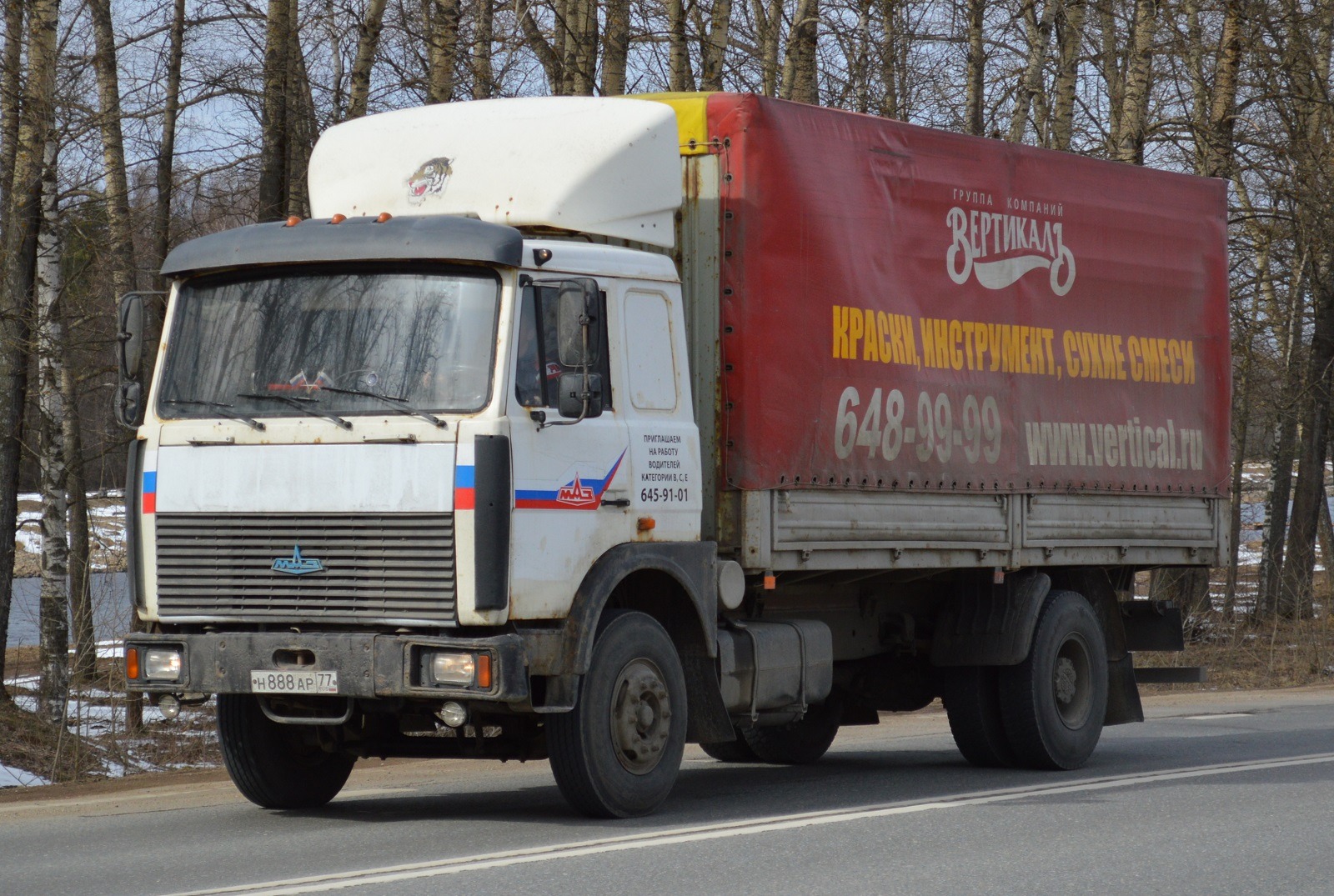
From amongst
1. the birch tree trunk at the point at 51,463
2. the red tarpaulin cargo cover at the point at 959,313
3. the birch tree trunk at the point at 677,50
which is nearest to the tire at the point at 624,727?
the red tarpaulin cargo cover at the point at 959,313

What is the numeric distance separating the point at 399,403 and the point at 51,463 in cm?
994

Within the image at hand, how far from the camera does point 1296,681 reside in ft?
66.9

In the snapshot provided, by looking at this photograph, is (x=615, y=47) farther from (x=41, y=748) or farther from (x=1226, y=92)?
(x=1226, y=92)

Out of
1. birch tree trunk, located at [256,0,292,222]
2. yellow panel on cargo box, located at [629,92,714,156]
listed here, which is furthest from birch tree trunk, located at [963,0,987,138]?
yellow panel on cargo box, located at [629,92,714,156]

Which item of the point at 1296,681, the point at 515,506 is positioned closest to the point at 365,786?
the point at 515,506

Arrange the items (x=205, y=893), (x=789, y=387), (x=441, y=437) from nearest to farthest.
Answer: (x=205, y=893) < (x=441, y=437) < (x=789, y=387)

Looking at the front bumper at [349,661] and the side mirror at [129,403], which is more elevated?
the side mirror at [129,403]

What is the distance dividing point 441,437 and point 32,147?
9.25m

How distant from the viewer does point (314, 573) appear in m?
8.02

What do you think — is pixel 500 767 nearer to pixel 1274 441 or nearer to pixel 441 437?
pixel 441 437

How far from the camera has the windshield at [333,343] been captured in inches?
314

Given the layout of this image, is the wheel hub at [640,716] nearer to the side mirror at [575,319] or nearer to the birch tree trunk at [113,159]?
the side mirror at [575,319]

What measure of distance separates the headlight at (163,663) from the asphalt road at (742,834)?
75cm

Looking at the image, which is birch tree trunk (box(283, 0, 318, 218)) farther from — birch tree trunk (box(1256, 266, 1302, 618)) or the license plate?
birch tree trunk (box(1256, 266, 1302, 618))
